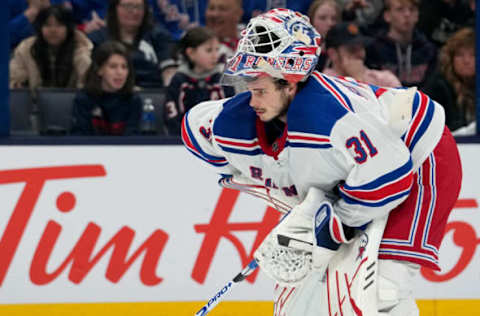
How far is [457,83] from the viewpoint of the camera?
422 cm

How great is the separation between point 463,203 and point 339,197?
1.43 metres

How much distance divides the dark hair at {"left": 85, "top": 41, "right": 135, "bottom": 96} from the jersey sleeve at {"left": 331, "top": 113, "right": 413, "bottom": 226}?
6.07 feet

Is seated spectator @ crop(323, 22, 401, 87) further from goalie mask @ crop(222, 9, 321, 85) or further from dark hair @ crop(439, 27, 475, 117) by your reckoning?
goalie mask @ crop(222, 9, 321, 85)

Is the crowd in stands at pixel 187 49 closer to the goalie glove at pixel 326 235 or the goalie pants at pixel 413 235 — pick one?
the goalie pants at pixel 413 235

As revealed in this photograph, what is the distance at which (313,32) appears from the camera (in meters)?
2.70

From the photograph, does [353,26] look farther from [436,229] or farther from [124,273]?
[436,229]

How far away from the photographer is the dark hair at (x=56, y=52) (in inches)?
166

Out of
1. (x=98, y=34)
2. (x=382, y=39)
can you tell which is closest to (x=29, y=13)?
(x=98, y=34)

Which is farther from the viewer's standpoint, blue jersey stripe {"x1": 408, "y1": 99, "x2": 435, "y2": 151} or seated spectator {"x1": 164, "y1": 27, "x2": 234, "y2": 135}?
seated spectator {"x1": 164, "y1": 27, "x2": 234, "y2": 135}

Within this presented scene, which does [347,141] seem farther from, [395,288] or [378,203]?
[395,288]

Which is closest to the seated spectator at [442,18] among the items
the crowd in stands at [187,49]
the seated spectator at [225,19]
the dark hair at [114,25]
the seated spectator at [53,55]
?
the crowd in stands at [187,49]

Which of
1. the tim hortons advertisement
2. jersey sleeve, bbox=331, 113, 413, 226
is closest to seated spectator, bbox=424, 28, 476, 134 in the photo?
the tim hortons advertisement

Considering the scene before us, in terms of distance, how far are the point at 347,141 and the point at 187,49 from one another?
192cm

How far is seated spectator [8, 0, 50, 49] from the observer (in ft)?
13.7
